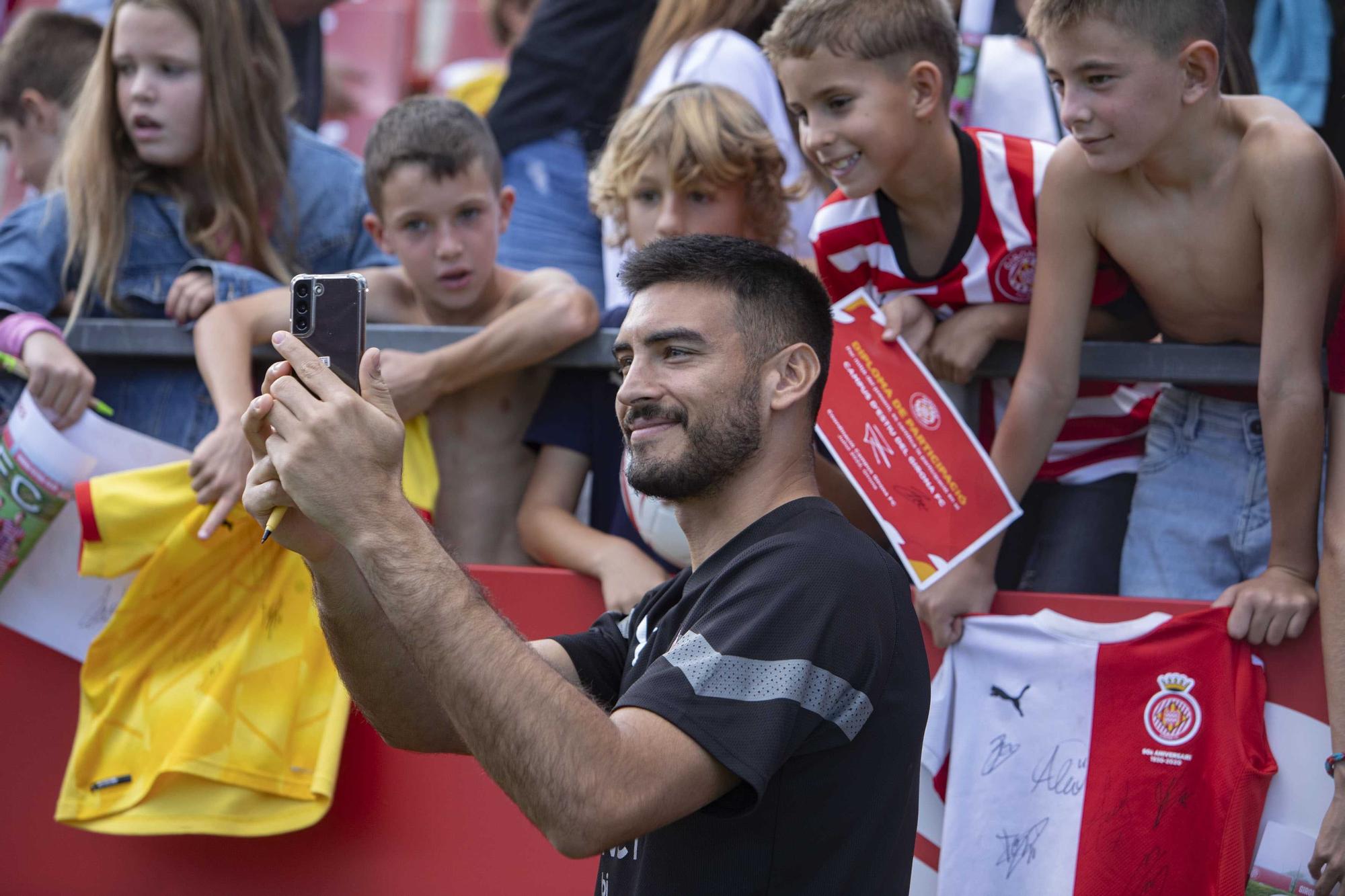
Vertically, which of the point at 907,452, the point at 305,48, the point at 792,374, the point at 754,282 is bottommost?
the point at 907,452

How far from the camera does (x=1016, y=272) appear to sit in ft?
10.3

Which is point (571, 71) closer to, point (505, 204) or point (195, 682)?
point (505, 204)

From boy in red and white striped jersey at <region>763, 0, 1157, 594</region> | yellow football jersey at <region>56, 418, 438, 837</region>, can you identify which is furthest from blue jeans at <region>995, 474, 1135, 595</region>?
yellow football jersey at <region>56, 418, 438, 837</region>

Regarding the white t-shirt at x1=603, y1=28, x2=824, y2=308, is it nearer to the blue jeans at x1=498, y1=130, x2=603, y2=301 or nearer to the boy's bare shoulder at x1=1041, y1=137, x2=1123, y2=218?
the blue jeans at x1=498, y1=130, x2=603, y2=301

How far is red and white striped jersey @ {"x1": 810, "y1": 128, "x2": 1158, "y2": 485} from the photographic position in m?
3.15

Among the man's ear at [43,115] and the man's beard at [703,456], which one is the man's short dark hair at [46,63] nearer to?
the man's ear at [43,115]

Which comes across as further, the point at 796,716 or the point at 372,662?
the point at 372,662

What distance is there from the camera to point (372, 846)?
3.24m

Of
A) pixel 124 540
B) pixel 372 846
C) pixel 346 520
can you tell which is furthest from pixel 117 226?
pixel 346 520

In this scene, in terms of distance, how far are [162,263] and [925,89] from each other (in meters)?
2.09

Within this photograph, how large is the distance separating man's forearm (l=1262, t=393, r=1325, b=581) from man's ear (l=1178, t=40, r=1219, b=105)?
619 mm

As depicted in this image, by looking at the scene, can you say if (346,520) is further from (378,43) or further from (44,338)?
(378,43)

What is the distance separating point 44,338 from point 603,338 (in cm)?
139

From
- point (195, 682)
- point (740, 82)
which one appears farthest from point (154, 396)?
point (740, 82)
